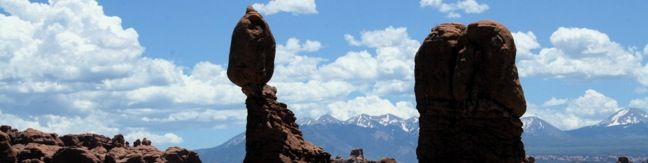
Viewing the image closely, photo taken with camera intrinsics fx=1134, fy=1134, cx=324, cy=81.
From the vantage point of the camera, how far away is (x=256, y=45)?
196ft

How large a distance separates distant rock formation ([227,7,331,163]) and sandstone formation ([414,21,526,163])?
9.14 m

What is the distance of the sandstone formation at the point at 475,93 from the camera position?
51031mm

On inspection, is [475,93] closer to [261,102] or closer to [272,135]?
[272,135]

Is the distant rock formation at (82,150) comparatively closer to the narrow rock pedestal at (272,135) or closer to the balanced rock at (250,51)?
the balanced rock at (250,51)

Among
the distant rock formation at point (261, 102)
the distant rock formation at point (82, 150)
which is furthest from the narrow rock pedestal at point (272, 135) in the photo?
A: the distant rock formation at point (82, 150)

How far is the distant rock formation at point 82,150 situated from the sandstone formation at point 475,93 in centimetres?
6336

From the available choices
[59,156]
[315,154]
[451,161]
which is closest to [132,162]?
[59,156]

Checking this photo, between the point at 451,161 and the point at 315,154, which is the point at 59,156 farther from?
the point at 451,161

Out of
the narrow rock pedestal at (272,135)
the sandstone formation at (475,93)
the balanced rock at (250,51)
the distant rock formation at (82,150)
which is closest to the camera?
the sandstone formation at (475,93)

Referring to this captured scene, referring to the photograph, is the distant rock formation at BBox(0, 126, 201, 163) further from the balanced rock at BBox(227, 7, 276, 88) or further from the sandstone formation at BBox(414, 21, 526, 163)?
the sandstone formation at BBox(414, 21, 526, 163)

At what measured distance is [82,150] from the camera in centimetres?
11575

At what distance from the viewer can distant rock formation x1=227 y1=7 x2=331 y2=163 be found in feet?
192

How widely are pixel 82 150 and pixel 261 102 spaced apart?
60.3 m

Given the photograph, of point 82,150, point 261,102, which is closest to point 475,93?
point 261,102
